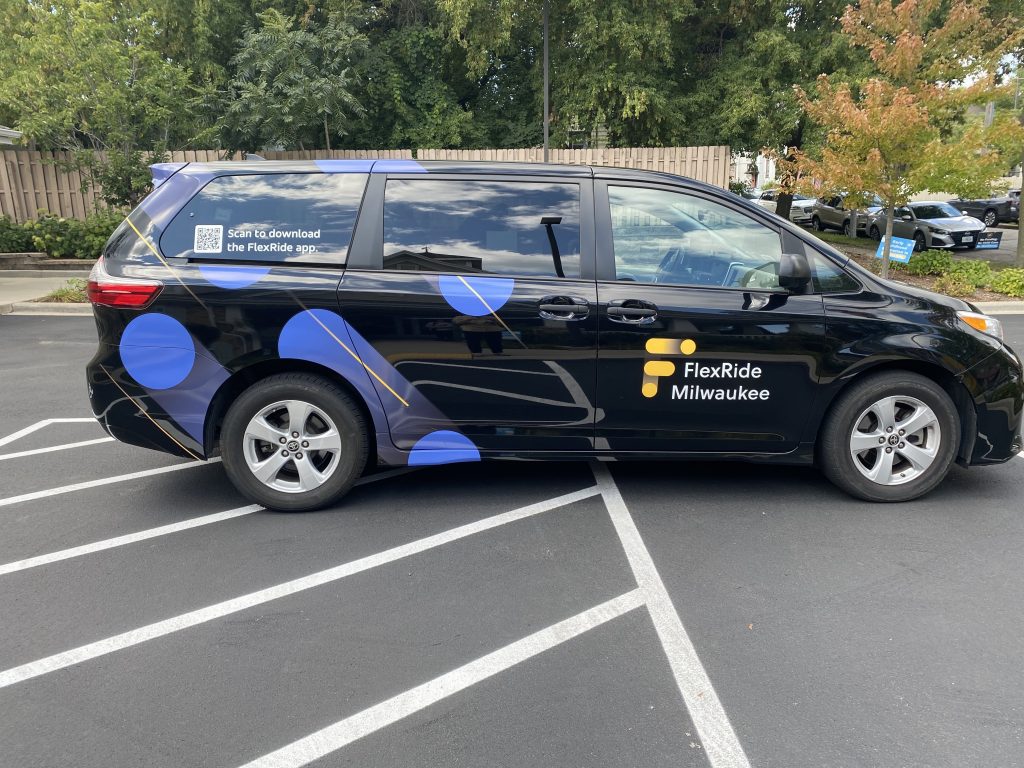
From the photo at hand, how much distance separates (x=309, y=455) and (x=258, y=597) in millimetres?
1019

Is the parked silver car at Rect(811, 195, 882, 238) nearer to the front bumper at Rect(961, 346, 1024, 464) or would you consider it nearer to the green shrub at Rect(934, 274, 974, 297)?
the green shrub at Rect(934, 274, 974, 297)

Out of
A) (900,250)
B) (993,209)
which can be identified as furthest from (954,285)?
(993,209)

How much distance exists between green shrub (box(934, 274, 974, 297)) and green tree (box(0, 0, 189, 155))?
1488cm

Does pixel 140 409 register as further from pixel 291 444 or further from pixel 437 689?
pixel 437 689

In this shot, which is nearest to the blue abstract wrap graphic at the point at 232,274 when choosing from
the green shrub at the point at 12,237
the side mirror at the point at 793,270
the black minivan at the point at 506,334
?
the black minivan at the point at 506,334

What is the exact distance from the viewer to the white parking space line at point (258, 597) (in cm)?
297

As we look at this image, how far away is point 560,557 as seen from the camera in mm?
3807

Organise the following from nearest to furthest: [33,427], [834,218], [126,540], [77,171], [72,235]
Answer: [126,540] → [33,427] → [72,235] → [77,171] → [834,218]

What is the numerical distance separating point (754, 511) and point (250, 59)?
17421mm

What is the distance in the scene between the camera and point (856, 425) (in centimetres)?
429

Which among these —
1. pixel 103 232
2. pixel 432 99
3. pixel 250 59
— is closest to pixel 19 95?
pixel 103 232

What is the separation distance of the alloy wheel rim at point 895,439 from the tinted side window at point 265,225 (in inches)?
123

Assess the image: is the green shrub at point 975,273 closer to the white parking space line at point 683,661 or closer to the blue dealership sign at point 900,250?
the blue dealership sign at point 900,250

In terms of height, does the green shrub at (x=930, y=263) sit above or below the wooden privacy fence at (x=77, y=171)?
below
